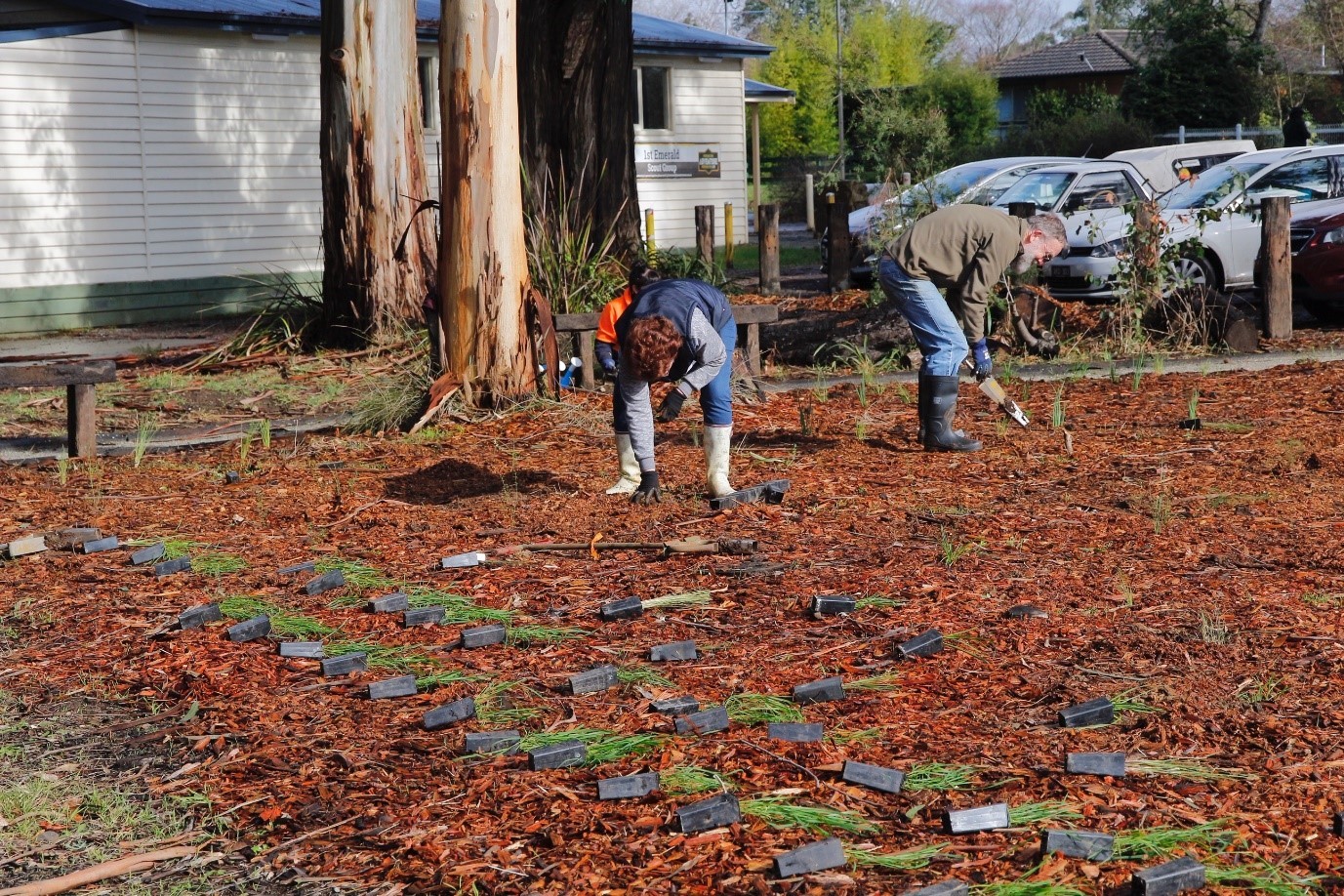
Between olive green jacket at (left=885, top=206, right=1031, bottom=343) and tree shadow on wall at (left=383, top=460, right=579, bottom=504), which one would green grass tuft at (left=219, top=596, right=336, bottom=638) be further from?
olive green jacket at (left=885, top=206, right=1031, bottom=343)

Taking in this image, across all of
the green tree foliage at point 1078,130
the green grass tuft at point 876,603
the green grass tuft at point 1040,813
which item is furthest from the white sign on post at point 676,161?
the green grass tuft at point 1040,813

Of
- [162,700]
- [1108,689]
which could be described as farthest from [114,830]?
[1108,689]

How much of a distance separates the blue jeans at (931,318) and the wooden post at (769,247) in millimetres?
9006

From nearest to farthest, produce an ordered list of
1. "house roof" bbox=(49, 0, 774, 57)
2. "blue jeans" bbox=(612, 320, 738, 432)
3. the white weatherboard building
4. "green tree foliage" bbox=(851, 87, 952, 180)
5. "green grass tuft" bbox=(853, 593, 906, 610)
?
"green grass tuft" bbox=(853, 593, 906, 610), "blue jeans" bbox=(612, 320, 738, 432), the white weatherboard building, "house roof" bbox=(49, 0, 774, 57), "green tree foliage" bbox=(851, 87, 952, 180)

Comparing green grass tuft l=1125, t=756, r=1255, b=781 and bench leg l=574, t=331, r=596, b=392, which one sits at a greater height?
bench leg l=574, t=331, r=596, b=392

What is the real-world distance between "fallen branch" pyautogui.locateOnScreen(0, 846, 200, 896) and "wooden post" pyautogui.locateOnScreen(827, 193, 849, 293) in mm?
15910

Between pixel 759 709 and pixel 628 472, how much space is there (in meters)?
3.25

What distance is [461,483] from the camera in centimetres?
823

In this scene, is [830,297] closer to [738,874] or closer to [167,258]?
[167,258]

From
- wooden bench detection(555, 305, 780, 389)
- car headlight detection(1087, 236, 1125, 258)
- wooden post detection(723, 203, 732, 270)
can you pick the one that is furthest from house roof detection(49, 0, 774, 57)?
car headlight detection(1087, 236, 1125, 258)

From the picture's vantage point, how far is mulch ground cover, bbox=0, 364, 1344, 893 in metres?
3.66

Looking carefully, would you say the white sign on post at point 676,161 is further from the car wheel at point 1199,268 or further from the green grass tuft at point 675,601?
the green grass tuft at point 675,601

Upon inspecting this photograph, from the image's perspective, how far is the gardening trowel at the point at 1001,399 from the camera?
8.82 m

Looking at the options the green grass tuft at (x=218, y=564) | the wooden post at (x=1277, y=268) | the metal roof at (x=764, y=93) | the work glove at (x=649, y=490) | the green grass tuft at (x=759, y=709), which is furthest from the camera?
the metal roof at (x=764, y=93)
